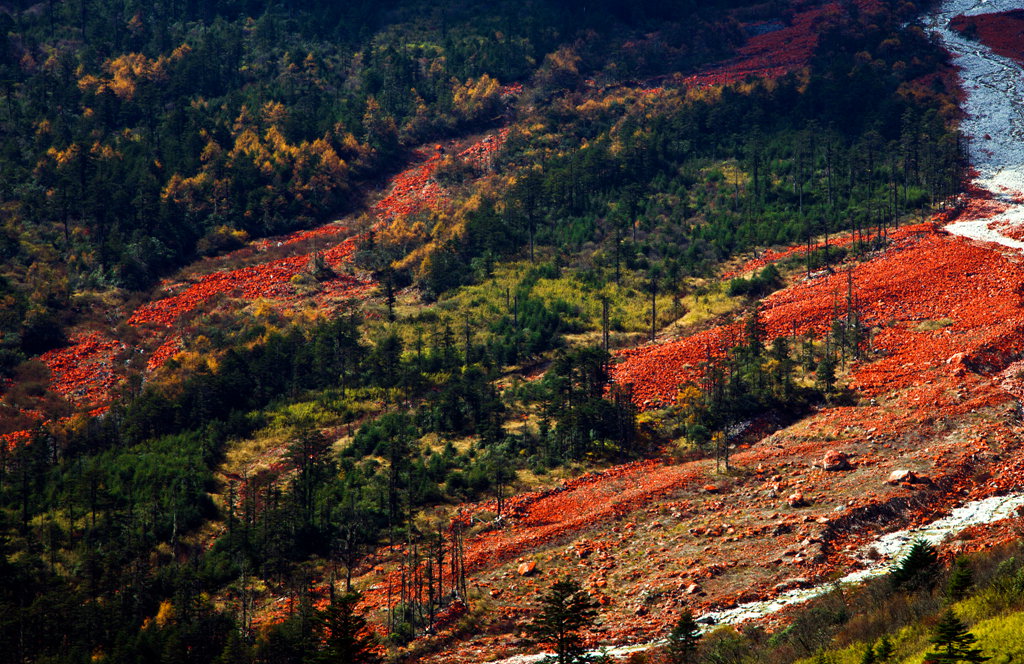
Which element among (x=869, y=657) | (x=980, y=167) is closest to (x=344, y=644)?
(x=869, y=657)

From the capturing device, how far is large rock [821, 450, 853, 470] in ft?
142

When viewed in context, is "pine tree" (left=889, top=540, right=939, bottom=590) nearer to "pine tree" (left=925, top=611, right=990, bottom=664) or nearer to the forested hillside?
the forested hillside

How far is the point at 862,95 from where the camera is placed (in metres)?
106

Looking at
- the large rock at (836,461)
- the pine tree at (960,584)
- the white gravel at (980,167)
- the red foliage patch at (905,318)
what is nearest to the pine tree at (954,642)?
the pine tree at (960,584)

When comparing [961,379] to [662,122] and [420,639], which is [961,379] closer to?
[420,639]

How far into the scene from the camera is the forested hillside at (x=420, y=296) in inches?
1756

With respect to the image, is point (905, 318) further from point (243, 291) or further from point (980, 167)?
point (243, 291)

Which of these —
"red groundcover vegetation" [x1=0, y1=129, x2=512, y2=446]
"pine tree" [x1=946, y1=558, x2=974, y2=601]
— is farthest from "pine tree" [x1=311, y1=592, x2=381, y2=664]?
"red groundcover vegetation" [x1=0, y1=129, x2=512, y2=446]

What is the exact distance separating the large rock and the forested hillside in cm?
211

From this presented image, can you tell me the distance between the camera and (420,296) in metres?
82.6

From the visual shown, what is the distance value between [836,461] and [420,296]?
4680 centimetres

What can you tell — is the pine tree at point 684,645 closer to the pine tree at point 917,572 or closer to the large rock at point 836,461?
the pine tree at point 917,572

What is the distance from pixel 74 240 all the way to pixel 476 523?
64.2 m

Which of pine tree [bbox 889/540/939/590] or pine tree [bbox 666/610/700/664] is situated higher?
pine tree [bbox 889/540/939/590]
